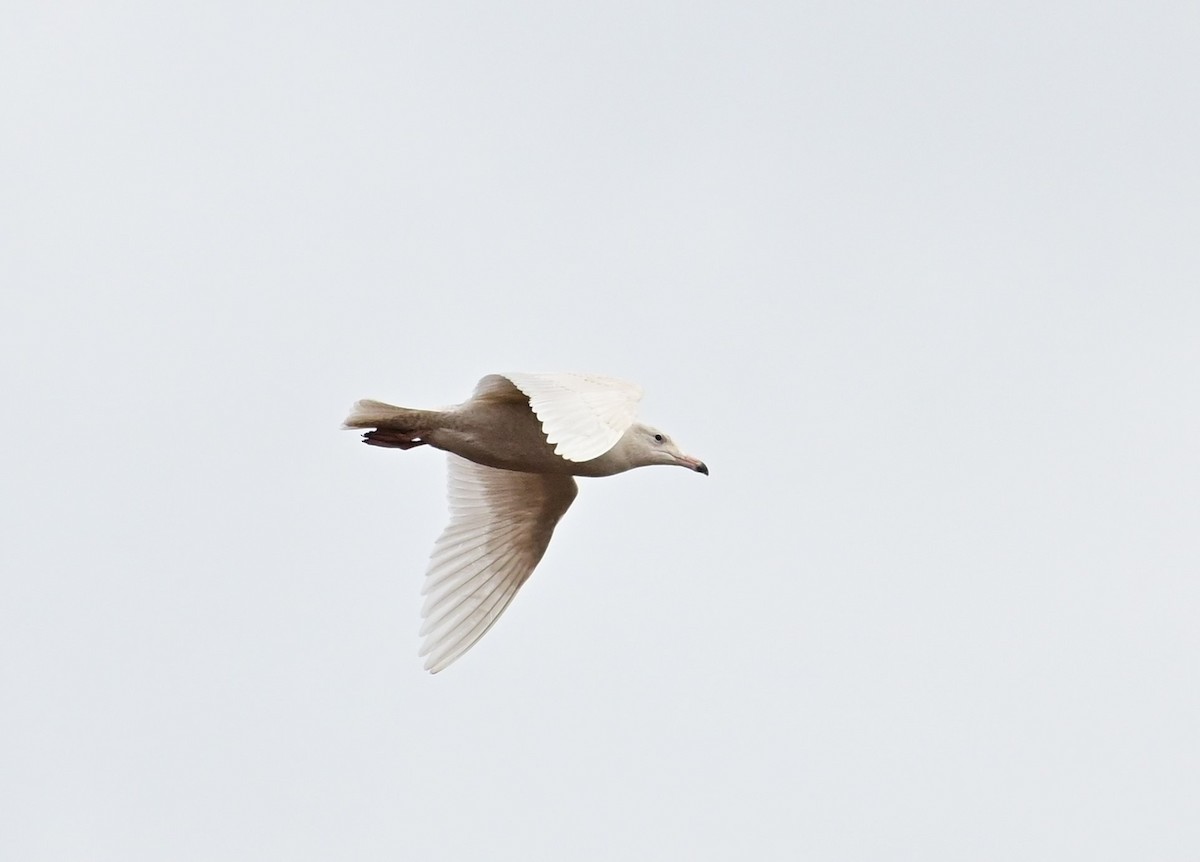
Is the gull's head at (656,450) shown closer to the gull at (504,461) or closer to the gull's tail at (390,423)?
the gull at (504,461)

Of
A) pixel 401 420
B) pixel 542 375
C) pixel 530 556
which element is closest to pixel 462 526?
pixel 530 556

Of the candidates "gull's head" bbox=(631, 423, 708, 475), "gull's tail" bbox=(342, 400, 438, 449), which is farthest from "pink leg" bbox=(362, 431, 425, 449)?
"gull's head" bbox=(631, 423, 708, 475)

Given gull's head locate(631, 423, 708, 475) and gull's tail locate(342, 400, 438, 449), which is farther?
gull's head locate(631, 423, 708, 475)

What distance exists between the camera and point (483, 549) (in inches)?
700

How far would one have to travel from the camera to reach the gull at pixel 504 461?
45.1ft

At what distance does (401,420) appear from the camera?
1590 centimetres

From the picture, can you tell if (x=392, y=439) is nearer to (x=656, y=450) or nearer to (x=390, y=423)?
(x=390, y=423)

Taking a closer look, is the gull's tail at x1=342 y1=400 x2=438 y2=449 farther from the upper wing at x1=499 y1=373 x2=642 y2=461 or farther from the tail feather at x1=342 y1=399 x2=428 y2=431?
the upper wing at x1=499 y1=373 x2=642 y2=461

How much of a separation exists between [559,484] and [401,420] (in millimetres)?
2220

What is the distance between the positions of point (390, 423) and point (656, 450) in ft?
7.44

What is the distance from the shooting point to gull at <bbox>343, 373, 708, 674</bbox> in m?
13.7

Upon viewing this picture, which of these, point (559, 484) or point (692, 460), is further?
point (559, 484)

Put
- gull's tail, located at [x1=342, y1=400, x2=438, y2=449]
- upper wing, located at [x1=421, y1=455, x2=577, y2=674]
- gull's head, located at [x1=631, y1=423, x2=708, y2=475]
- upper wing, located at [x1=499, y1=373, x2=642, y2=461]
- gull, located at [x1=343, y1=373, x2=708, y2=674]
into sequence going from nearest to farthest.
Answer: upper wing, located at [x1=499, y1=373, x2=642, y2=461], gull, located at [x1=343, y1=373, x2=708, y2=674], gull's tail, located at [x1=342, y1=400, x2=438, y2=449], gull's head, located at [x1=631, y1=423, x2=708, y2=475], upper wing, located at [x1=421, y1=455, x2=577, y2=674]

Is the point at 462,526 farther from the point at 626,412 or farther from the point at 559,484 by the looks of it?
the point at 626,412
